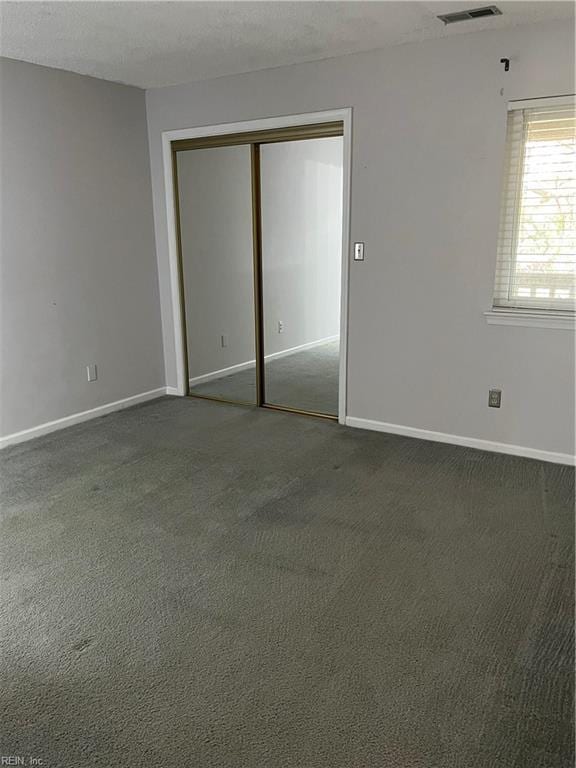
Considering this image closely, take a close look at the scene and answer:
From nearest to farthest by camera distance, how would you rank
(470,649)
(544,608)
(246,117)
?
(470,649) → (544,608) → (246,117)

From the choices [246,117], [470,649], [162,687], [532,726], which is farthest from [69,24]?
[532,726]

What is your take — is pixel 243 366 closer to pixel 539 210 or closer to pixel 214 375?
pixel 214 375

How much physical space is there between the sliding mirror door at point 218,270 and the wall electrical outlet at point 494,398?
6.23 feet

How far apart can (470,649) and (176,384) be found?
137 inches

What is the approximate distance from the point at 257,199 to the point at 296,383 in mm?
1467

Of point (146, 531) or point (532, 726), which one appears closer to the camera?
point (532, 726)

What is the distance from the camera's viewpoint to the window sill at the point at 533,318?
316 centimetres

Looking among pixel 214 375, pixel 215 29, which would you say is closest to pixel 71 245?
pixel 214 375

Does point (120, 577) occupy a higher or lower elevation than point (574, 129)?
lower

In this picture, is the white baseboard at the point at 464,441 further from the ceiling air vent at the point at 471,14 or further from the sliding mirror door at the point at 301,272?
the ceiling air vent at the point at 471,14

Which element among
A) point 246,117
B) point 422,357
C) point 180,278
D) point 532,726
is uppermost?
point 246,117

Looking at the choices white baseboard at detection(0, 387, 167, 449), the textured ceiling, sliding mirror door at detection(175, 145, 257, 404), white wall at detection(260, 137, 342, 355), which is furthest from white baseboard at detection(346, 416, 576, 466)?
the textured ceiling

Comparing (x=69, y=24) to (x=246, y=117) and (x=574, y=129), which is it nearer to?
(x=246, y=117)

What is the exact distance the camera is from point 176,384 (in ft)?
15.9
